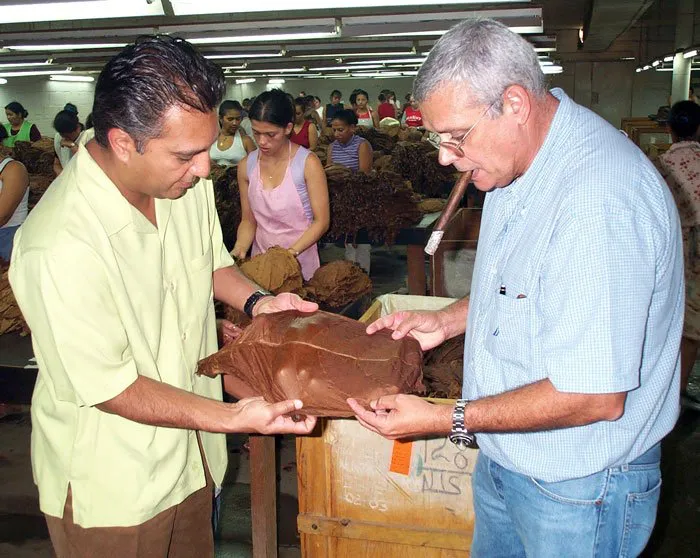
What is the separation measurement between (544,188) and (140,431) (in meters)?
1.16

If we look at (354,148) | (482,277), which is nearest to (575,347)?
(482,277)

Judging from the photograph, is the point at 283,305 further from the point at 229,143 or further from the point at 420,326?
the point at 229,143

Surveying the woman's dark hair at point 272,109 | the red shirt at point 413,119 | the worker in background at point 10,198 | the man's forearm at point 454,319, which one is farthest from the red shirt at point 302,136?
the man's forearm at point 454,319

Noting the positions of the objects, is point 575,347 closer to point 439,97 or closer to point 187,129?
point 439,97

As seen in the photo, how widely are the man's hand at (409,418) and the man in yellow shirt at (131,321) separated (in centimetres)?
25

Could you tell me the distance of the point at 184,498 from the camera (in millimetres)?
1995

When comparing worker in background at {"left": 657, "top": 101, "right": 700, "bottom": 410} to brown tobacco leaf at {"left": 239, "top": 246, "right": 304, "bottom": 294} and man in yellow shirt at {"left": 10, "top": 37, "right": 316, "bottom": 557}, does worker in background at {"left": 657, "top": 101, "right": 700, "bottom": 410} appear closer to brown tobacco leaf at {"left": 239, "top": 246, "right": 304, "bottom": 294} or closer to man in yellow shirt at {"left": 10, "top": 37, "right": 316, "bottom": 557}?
brown tobacco leaf at {"left": 239, "top": 246, "right": 304, "bottom": 294}

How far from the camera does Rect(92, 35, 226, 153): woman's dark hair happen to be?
5.29ft

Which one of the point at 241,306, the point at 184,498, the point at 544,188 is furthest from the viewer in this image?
the point at 241,306

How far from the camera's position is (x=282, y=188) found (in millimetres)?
4027

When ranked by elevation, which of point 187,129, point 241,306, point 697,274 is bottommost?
point 697,274

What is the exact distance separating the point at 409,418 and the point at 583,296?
539 millimetres

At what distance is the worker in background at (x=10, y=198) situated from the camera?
4.89m

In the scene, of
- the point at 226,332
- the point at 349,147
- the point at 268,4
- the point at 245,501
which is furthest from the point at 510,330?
the point at 349,147
